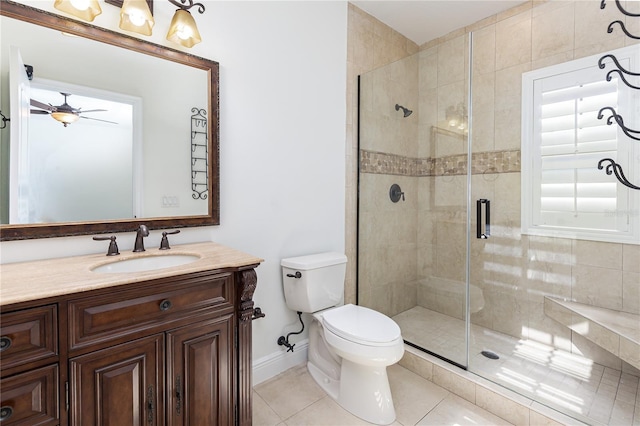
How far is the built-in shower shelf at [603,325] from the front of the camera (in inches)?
62.2

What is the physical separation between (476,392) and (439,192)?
137 centimetres

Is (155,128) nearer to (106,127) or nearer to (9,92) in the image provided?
(106,127)

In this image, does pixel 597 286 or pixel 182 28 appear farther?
pixel 597 286

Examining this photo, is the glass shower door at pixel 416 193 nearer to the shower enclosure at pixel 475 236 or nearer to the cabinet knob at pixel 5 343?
the shower enclosure at pixel 475 236

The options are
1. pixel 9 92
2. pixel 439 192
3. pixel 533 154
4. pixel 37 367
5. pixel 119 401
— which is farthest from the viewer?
pixel 439 192

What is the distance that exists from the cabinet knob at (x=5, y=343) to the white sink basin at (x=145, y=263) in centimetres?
40

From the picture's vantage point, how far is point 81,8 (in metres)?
1.20

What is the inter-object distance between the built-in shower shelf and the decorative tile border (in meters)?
1.00

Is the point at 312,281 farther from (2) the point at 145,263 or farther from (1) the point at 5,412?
(1) the point at 5,412

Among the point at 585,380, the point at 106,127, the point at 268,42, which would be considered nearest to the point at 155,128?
the point at 106,127

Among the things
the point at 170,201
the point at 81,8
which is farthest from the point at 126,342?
the point at 81,8

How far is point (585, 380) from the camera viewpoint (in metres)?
1.81

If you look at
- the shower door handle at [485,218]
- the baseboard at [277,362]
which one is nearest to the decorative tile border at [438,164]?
the shower door handle at [485,218]

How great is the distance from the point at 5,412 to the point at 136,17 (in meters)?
1.44
